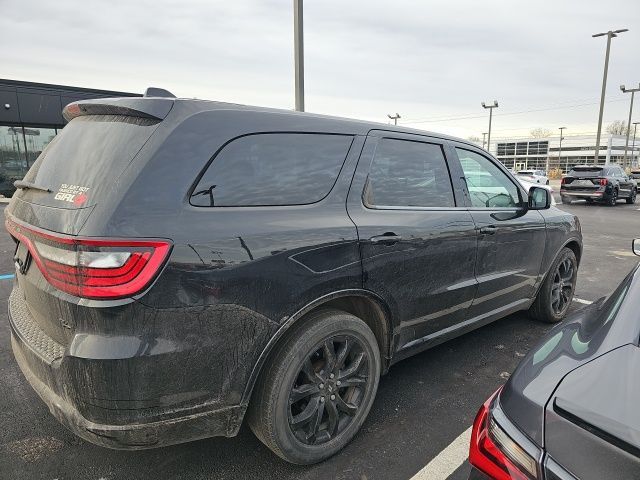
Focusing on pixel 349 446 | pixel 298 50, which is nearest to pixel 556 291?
pixel 349 446

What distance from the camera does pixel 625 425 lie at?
1.08 m

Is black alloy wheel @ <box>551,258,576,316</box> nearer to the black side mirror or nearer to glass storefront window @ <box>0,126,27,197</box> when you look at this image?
the black side mirror

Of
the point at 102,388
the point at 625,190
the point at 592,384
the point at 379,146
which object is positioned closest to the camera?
the point at 592,384

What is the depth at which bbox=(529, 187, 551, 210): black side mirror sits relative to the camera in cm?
389

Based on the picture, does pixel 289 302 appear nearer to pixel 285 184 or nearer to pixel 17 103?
pixel 285 184

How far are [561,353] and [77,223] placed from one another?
182cm

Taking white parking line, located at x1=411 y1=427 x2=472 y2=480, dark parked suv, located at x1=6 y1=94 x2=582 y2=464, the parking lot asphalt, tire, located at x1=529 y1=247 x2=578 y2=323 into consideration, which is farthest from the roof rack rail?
tire, located at x1=529 y1=247 x2=578 y2=323

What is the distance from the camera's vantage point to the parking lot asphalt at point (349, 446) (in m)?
2.31

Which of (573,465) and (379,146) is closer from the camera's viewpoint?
(573,465)

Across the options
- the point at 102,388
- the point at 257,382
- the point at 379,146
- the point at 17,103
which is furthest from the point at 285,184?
the point at 17,103

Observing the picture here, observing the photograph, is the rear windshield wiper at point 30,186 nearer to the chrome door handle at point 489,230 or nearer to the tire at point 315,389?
the tire at point 315,389

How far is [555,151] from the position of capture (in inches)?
3733

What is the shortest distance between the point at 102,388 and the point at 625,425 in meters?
1.71

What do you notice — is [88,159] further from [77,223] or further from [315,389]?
[315,389]
